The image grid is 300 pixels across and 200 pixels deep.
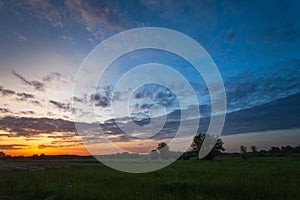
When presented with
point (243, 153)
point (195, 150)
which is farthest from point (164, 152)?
point (243, 153)

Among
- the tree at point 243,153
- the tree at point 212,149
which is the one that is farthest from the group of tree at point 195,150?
the tree at point 243,153

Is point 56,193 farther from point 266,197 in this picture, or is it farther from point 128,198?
point 266,197

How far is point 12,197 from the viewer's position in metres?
12.3

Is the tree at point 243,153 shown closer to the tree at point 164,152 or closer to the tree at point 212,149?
the tree at point 212,149

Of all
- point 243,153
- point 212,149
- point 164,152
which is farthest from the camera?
point 164,152

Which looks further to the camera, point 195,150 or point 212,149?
point 195,150

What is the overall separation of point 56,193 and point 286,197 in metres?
10.5

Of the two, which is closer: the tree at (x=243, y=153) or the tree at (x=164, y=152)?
the tree at (x=243, y=153)

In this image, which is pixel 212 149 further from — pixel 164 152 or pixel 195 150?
pixel 164 152

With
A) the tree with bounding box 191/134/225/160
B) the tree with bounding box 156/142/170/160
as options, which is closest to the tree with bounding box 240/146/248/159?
the tree with bounding box 191/134/225/160

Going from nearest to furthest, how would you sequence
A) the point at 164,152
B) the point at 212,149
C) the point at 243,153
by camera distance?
the point at 212,149, the point at 243,153, the point at 164,152

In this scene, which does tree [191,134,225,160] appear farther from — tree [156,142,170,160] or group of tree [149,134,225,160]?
tree [156,142,170,160]

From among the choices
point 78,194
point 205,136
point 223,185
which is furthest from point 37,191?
point 205,136

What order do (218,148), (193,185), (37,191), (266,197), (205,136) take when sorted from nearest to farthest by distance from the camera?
(266,197), (37,191), (193,185), (218,148), (205,136)
